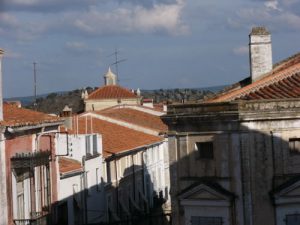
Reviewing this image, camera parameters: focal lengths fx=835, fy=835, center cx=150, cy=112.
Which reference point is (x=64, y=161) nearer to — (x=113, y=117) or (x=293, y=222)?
(x=293, y=222)

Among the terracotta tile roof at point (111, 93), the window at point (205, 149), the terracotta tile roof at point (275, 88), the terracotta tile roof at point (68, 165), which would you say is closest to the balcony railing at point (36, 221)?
the terracotta tile roof at point (68, 165)

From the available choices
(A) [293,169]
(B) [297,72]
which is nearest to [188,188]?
(A) [293,169]

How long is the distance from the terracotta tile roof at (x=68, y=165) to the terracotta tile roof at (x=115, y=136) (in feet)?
22.2

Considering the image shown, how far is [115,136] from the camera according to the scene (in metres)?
52.8

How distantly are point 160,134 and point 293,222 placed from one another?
3510cm

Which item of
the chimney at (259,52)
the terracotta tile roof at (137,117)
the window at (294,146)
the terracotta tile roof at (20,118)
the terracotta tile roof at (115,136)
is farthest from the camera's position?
the terracotta tile roof at (137,117)

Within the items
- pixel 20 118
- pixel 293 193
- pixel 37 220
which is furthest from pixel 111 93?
pixel 293 193

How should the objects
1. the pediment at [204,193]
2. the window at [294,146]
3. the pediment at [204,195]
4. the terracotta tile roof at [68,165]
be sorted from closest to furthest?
the window at [294,146]
the pediment at [204,193]
the pediment at [204,195]
the terracotta tile roof at [68,165]

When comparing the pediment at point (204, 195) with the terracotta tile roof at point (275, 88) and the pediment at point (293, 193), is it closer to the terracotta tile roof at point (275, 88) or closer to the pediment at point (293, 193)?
the pediment at point (293, 193)

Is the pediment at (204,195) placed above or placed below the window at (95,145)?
below

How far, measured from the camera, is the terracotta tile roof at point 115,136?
1947 inches

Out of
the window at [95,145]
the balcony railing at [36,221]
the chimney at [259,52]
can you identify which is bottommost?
the balcony railing at [36,221]

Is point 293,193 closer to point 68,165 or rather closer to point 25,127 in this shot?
point 25,127

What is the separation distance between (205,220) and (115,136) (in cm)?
2589
